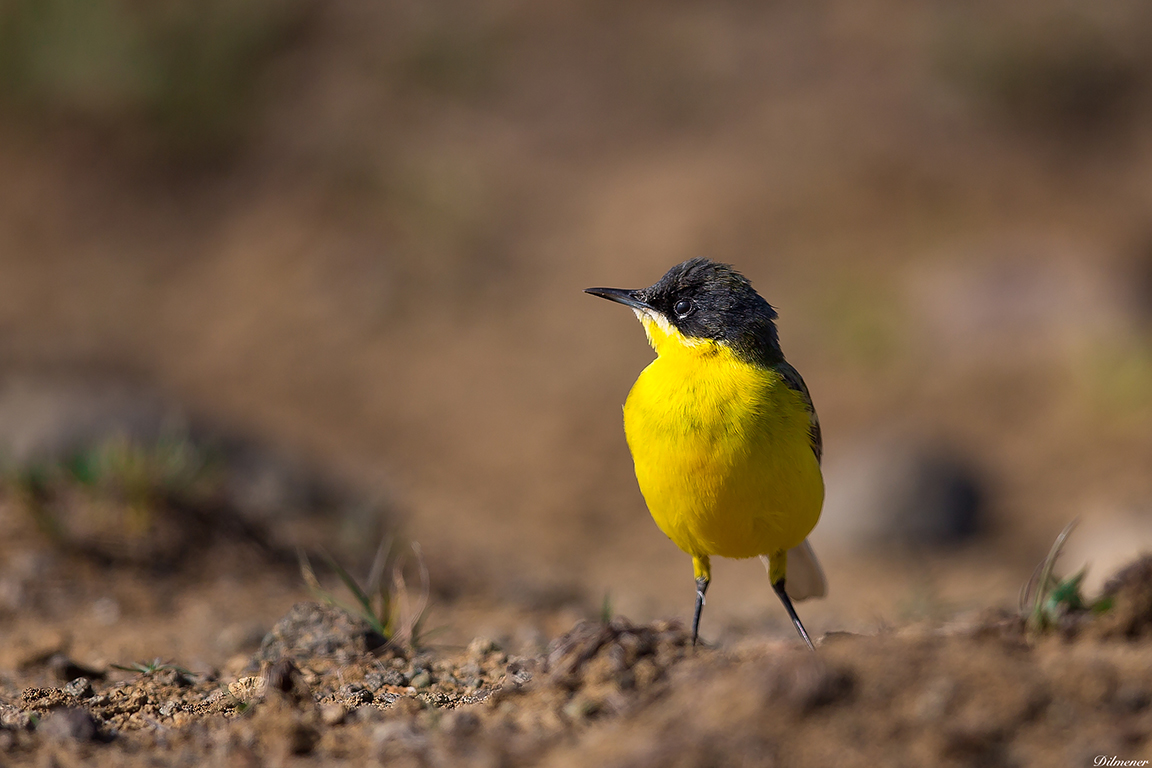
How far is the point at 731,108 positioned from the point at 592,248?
384cm

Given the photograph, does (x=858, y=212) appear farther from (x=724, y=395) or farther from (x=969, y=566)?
(x=724, y=395)

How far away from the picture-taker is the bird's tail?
5312mm

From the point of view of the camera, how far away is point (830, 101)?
1593 centimetres

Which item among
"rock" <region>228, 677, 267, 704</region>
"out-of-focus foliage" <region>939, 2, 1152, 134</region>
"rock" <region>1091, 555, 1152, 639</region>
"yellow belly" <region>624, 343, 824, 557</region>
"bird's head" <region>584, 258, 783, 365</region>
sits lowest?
"rock" <region>228, 677, 267, 704</region>

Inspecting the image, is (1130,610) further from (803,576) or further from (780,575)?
(803,576)

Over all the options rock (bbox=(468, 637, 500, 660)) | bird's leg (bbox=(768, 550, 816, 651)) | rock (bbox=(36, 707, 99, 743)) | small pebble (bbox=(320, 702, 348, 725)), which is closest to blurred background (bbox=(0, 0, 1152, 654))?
bird's leg (bbox=(768, 550, 816, 651))

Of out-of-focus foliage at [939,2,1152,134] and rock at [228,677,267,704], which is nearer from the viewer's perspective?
rock at [228,677,267,704]

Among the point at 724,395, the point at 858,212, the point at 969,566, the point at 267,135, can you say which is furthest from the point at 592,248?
the point at 724,395

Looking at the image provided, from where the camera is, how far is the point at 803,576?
5.34m

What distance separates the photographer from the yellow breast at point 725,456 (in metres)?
4.29

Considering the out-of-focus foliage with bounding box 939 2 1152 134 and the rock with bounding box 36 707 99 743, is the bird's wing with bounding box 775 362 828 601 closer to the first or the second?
the rock with bounding box 36 707 99 743

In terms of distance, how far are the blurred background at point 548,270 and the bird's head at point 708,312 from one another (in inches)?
78.6

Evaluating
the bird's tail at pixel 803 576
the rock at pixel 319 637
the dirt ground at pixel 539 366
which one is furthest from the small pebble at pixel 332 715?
the bird's tail at pixel 803 576

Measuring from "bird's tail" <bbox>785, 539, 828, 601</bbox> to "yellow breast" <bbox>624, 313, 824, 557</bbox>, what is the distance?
2.11 feet
